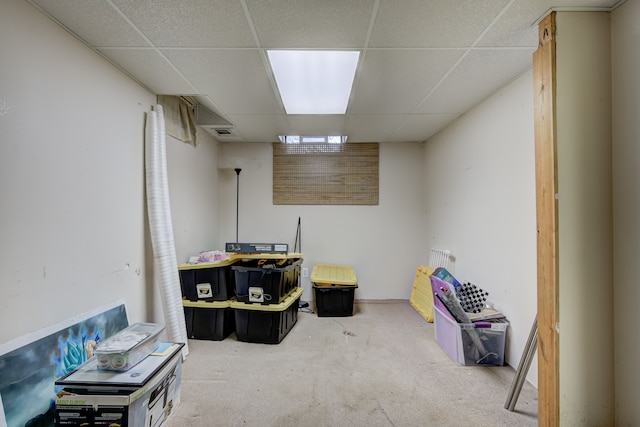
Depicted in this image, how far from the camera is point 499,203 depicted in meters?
2.18

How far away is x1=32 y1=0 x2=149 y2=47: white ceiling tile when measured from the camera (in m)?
1.29

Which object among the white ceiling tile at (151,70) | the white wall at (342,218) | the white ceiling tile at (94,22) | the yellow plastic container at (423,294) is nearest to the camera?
the white ceiling tile at (94,22)

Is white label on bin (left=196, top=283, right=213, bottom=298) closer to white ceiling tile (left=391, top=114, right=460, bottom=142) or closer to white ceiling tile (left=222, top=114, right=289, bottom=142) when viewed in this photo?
white ceiling tile (left=222, top=114, right=289, bottom=142)

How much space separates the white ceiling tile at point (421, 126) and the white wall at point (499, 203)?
0.13 m

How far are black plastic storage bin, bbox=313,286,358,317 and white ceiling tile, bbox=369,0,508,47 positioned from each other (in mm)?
2515

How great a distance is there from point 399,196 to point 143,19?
3309 millimetres

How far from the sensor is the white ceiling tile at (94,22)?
1289 millimetres

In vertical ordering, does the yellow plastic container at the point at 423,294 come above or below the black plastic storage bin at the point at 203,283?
below

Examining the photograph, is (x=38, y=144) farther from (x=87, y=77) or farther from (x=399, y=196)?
(x=399, y=196)

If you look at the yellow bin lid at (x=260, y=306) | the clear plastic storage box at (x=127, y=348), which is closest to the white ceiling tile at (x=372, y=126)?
the yellow bin lid at (x=260, y=306)

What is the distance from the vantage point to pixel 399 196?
380 centimetres

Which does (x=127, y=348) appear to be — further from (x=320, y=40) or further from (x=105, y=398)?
(x=320, y=40)

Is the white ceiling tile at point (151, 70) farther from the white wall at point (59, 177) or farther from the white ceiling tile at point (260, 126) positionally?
the white ceiling tile at point (260, 126)

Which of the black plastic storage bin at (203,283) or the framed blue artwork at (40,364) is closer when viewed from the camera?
the framed blue artwork at (40,364)
